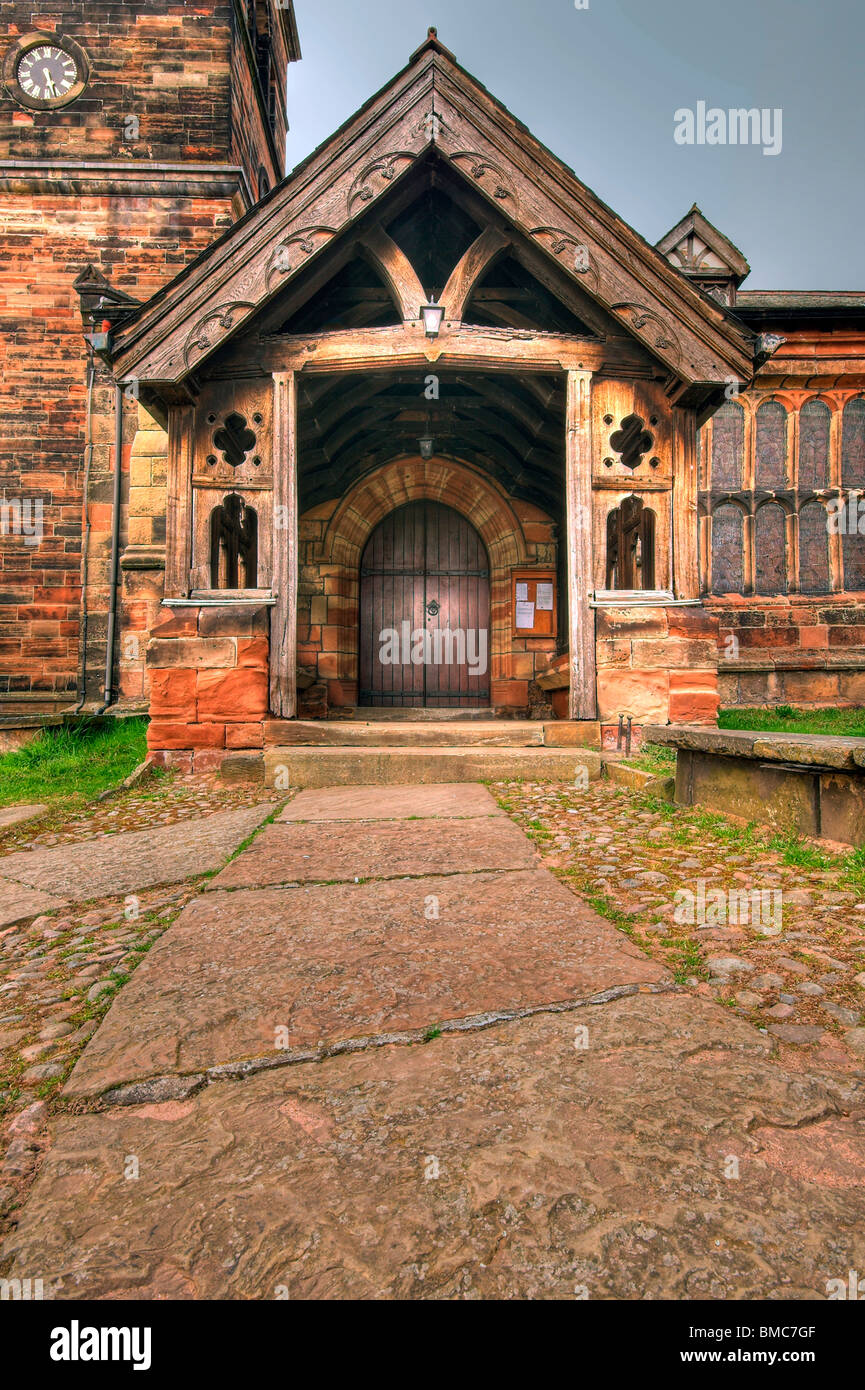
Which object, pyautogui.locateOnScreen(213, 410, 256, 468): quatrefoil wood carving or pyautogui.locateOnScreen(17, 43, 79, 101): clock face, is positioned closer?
pyautogui.locateOnScreen(213, 410, 256, 468): quatrefoil wood carving

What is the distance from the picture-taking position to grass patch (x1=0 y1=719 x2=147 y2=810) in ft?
15.9

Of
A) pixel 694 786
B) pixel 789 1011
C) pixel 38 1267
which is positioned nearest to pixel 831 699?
pixel 694 786

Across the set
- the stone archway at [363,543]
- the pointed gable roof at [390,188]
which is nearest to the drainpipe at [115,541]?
the stone archway at [363,543]

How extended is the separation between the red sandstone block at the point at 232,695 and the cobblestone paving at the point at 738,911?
2.49m

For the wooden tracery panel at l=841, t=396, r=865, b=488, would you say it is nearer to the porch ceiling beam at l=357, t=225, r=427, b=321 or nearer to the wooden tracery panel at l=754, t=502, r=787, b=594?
the wooden tracery panel at l=754, t=502, r=787, b=594

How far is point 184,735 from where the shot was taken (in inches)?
200

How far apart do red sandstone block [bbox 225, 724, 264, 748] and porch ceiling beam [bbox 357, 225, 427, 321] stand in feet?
11.0

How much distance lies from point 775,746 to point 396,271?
15.2 feet

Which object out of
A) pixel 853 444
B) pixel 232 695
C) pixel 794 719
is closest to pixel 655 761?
pixel 232 695

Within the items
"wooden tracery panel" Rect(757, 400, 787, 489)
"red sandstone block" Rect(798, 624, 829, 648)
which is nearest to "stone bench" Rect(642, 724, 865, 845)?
"red sandstone block" Rect(798, 624, 829, 648)

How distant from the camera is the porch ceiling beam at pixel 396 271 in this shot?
5.28 meters

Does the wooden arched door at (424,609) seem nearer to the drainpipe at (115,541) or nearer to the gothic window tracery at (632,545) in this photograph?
the gothic window tracery at (632,545)

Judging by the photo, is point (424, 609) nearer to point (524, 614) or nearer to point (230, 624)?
point (524, 614)

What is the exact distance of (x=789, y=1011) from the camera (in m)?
1.47
